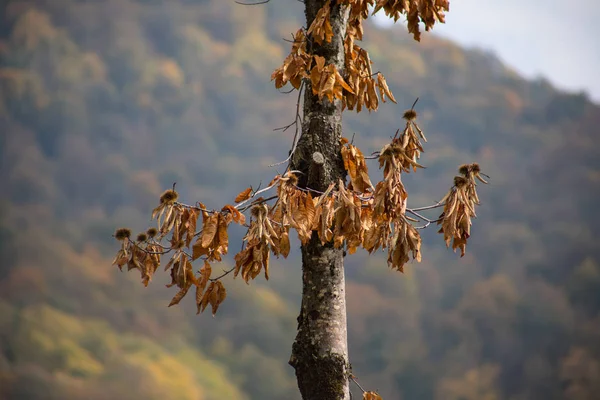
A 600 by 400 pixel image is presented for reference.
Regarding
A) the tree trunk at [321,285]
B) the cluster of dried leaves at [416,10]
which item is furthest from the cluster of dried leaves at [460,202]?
the cluster of dried leaves at [416,10]

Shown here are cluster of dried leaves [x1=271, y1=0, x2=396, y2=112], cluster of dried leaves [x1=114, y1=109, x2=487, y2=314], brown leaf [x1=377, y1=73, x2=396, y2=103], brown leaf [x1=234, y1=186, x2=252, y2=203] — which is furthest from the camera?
brown leaf [x1=377, y1=73, x2=396, y2=103]

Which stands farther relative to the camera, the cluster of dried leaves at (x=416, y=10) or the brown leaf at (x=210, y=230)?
the cluster of dried leaves at (x=416, y=10)

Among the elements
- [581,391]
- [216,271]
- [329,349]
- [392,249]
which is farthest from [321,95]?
[581,391]

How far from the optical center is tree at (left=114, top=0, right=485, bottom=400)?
8.36 ft

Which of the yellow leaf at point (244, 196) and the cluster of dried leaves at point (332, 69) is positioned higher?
the cluster of dried leaves at point (332, 69)

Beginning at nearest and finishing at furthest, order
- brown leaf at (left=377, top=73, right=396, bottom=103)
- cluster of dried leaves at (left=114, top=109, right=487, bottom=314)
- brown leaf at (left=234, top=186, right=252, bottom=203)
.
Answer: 1. cluster of dried leaves at (left=114, top=109, right=487, bottom=314)
2. brown leaf at (left=234, top=186, right=252, bottom=203)
3. brown leaf at (left=377, top=73, right=396, bottom=103)

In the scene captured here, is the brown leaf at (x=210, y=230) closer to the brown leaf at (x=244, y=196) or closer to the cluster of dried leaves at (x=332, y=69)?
the brown leaf at (x=244, y=196)

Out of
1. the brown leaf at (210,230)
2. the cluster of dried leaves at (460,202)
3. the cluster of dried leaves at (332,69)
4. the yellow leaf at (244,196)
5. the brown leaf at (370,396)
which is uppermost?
the cluster of dried leaves at (332,69)

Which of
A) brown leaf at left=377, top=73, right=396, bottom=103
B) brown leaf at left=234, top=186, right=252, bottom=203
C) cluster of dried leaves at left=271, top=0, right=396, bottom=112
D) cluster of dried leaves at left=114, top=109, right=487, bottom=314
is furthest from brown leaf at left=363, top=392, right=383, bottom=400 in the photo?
brown leaf at left=377, top=73, right=396, bottom=103

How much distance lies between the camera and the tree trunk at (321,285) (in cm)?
274

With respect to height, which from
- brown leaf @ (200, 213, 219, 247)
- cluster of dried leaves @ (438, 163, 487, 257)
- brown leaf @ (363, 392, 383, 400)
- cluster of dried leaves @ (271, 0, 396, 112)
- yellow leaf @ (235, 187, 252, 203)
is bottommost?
brown leaf @ (363, 392, 383, 400)

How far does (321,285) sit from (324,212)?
39cm

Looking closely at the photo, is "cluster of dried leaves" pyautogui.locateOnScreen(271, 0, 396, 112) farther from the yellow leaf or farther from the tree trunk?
the yellow leaf

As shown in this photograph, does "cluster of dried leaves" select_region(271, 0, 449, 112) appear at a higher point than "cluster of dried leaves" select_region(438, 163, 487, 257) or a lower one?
higher
